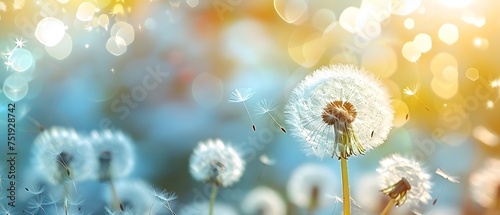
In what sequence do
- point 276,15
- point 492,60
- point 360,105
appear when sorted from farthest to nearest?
point 276,15, point 492,60, point 360,105

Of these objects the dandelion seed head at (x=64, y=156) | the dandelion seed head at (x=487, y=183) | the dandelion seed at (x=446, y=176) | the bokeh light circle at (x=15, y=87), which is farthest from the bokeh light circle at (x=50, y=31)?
the dandelion seed head at (x=487, y=183)

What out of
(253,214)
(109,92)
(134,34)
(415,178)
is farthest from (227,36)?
(415,178)

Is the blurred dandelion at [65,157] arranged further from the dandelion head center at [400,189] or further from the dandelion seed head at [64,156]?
the dandelion head center at [400,189]

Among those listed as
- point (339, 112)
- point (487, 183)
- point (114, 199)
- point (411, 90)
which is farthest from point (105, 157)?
point (487, 183)

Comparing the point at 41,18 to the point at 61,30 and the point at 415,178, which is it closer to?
the point at 61,30

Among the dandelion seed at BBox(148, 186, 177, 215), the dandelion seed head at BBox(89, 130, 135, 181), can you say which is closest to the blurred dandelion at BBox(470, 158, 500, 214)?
the dandelion seed at BBox(148, 186, 177, 215)
